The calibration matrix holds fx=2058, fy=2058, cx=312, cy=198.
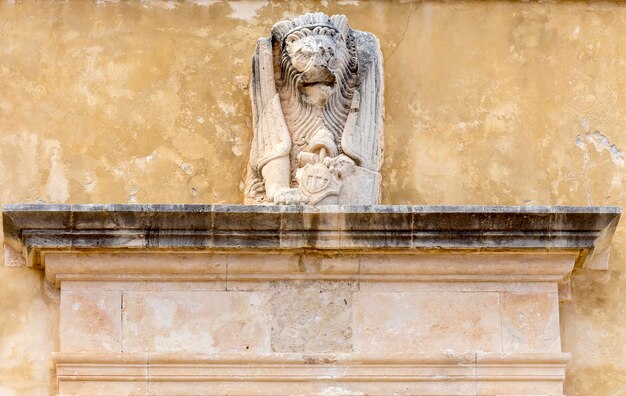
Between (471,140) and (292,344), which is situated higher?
(471,140)

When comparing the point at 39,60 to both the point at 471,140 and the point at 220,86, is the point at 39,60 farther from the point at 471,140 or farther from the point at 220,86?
the point at 471,140

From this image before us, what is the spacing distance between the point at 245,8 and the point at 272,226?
1.15 metres

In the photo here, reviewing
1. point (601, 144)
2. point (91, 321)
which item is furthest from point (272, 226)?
point (601, 144)

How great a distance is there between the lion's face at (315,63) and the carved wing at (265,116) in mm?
120

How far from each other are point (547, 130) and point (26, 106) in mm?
2250

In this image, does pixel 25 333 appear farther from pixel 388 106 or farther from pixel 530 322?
pixel 530 322

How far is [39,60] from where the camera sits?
8.91 metres

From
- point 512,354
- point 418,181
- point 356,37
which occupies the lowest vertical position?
point 512,354

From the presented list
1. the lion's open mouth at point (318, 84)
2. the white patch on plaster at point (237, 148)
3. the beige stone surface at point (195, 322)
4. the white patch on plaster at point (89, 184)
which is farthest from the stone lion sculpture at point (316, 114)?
the white patch on plaster at point (89, 184)

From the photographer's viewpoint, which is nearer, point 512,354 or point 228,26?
point 512,354

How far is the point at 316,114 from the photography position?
8.74 m

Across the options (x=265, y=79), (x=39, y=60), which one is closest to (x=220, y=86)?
(x=265, y=79)

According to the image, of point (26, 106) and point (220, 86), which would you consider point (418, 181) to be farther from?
point (26, 106)

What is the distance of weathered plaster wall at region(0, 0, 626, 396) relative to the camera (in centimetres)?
874
